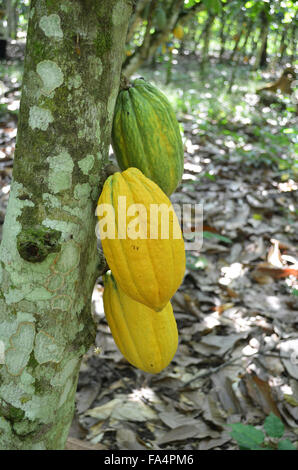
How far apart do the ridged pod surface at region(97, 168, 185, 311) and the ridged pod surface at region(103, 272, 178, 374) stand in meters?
0.17

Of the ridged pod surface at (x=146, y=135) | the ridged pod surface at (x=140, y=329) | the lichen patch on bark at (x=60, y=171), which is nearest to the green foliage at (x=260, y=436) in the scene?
the ridged pod surface at (x=140, y=329)

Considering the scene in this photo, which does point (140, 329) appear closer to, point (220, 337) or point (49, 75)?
point (49, 75)

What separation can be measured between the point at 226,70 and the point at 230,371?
989cm

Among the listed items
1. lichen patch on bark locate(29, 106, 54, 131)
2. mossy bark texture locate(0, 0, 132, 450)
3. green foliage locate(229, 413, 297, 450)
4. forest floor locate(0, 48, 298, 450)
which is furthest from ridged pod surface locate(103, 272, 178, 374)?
green foliage locate(229, 413, 297, 450)

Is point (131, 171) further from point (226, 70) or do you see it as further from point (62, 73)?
point (226, 70)

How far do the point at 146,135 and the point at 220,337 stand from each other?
4.57 feet

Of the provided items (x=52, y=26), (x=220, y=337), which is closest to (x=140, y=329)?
(x=52, y=26)

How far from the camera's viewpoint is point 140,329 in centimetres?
110

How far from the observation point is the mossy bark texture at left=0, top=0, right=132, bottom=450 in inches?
33.8

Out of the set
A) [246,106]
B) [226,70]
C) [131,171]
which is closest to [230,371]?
[131,171]

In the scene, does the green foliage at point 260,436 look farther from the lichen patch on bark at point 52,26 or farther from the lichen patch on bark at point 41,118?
the lichen patch on bark at point 52,26

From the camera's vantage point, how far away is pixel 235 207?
3482 millimetres

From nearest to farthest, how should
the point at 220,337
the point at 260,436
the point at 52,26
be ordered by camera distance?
the point at 52,26, the point at 260,436, the point at 220,337

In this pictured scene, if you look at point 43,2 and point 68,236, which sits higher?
point 43,2
